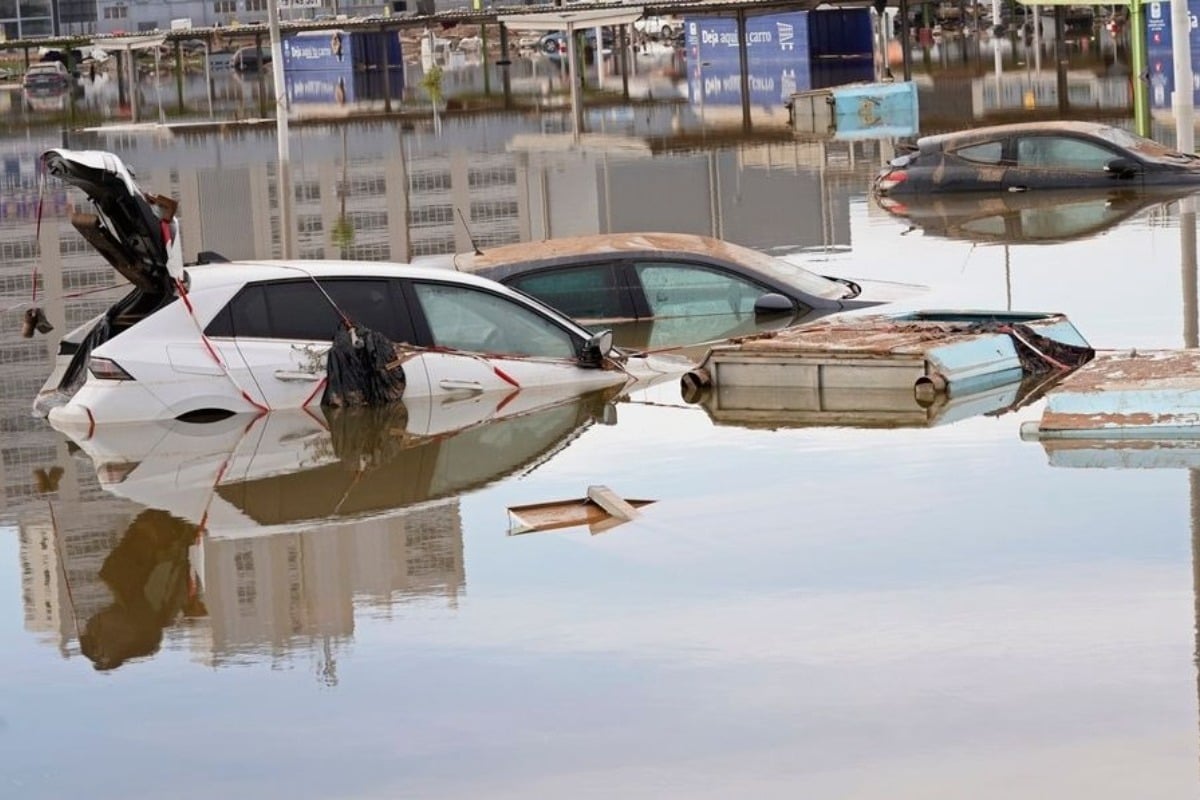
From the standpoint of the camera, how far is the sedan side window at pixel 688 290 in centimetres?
2150

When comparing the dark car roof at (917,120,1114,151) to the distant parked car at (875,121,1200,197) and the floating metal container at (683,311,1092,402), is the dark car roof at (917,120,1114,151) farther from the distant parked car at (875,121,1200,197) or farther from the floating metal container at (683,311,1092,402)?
the floating metal container at (683,311,1092,402)

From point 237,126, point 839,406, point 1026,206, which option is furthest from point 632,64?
point 839,406

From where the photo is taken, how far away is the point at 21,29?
16050 cm

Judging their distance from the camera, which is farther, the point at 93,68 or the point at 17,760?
the point at 93,68

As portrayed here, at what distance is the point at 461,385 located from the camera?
18266 millimetres

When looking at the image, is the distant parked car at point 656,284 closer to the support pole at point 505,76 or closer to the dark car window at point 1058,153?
the dark car window at point 1058,153

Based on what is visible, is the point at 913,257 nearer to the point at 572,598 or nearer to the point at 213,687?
the point at 572,598

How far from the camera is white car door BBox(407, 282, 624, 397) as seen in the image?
18219 mm

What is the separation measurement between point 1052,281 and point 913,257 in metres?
3.05

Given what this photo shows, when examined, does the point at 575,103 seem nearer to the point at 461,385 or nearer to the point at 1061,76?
the point at 1061,76

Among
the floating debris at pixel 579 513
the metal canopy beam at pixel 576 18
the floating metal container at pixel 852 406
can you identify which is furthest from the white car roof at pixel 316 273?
the metal canopy beam at pixel 576 18

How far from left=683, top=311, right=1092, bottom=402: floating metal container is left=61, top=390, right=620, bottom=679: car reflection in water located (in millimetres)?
1122

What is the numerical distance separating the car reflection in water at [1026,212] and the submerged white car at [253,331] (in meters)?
11.0

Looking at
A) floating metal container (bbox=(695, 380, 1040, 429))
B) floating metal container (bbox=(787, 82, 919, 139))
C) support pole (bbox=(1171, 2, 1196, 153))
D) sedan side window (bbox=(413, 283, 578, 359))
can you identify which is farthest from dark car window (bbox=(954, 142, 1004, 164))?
floating metal container (bbox=(787, 82, 919, 139))
